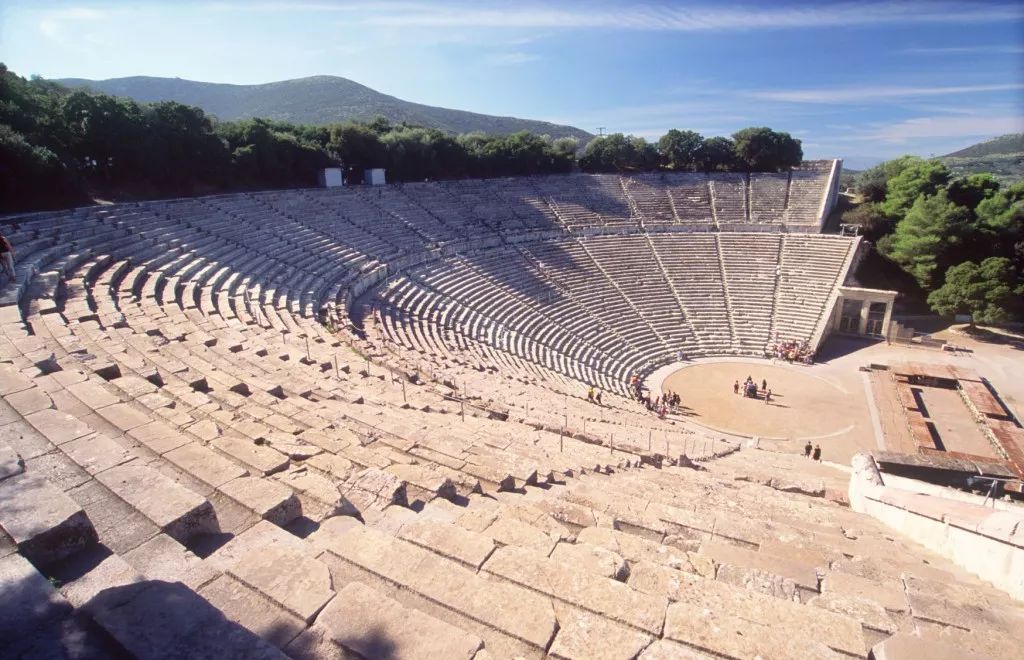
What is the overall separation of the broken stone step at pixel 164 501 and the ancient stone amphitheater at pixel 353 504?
19 mm

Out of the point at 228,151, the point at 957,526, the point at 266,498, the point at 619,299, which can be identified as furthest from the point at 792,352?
the point at 228,151

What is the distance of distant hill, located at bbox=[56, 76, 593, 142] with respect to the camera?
98688 mm

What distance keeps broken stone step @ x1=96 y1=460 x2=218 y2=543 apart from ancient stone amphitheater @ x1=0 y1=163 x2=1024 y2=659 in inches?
0.8

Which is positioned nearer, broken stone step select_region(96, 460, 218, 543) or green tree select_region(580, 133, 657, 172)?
broken stone step select_region(96, 460, 218, 543)

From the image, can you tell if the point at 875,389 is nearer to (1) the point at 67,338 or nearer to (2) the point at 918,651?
(2) the point at 918,651

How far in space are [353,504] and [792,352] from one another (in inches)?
1007

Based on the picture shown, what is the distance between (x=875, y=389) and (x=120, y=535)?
26.1 metres

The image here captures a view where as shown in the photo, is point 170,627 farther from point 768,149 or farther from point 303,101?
point 303,101

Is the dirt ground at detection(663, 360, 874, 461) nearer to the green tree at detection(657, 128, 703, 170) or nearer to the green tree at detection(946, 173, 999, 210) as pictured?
the green tree at detection(946, 173, 999, 210)

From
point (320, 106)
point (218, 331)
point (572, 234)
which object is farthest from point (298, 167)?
point (320, 106)

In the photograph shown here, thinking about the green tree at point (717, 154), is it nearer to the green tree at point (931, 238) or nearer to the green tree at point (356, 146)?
the green tree at point (931, 238)

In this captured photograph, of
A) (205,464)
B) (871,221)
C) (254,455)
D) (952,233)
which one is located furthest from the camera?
(871,221)

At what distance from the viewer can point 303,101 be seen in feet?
358

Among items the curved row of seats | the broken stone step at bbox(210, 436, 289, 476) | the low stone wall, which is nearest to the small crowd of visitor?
the curved row of seats
